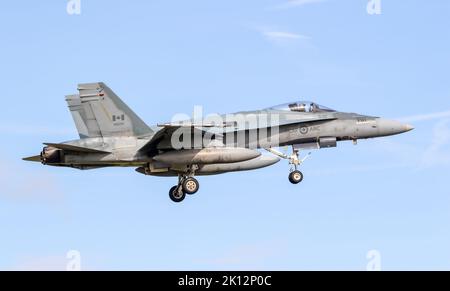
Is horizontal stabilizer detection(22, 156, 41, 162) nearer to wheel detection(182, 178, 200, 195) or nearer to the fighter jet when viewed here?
the fighter jet

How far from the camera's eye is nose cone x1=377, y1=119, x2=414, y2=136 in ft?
101

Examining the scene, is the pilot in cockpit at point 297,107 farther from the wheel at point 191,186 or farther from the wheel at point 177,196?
the wheel at point 177,196

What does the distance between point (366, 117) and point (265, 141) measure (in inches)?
135

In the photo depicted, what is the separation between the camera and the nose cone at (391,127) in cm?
3084

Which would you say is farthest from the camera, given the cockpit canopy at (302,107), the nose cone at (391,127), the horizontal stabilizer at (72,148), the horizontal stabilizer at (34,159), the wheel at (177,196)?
the nose cone at (391,127)

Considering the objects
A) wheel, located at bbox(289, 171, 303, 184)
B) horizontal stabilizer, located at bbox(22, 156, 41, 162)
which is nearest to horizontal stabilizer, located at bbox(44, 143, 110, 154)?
horizontal stabilizer, located at bbox(22, 156, 41, 162)

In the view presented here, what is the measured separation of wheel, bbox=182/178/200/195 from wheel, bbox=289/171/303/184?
301 cm

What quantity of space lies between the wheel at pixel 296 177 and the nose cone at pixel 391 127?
303 centimetres

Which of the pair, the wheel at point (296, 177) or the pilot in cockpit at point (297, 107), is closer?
the wheel at point (296, 177)

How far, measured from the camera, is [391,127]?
1218 inches

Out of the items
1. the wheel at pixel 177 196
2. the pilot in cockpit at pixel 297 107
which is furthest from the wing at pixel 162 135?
the pilot in cockpit at pixel 297 107
